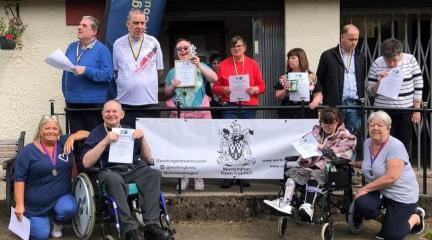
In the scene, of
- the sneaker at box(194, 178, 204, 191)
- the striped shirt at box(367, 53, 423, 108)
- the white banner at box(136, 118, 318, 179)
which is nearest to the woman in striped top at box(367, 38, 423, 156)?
the striped shirt at box(367, 53, 423, 108)

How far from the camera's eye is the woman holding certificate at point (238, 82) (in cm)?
627

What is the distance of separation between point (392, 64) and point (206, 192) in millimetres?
2358

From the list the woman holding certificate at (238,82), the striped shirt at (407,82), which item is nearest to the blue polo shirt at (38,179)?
the woman holding certificate at (238,82)

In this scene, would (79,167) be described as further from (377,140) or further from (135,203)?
(377,140)

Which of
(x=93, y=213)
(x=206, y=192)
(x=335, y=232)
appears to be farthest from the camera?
(x=206, y=192)

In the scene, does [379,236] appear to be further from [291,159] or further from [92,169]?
[92,169]

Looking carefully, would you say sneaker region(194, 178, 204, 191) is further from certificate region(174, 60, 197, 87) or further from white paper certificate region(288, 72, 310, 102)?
white paper certificate region(288, 72, 310, 102)

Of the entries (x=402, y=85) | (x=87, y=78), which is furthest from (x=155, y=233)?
(x=402, y=85)

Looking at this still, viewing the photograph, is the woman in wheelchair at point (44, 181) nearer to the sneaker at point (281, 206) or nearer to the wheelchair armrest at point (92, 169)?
the wheelchair armrest at point (92, 169)

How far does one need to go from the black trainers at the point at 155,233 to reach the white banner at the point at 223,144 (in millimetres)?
1084

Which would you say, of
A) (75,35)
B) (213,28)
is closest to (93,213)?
(75,35)

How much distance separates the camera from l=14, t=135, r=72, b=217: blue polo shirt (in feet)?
17.3

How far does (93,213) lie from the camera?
16.4ft

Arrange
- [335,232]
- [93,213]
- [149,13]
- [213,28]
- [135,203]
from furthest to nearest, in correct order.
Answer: [213,28] < [149,13] < [335,232] < [135,203] < [93,213]
